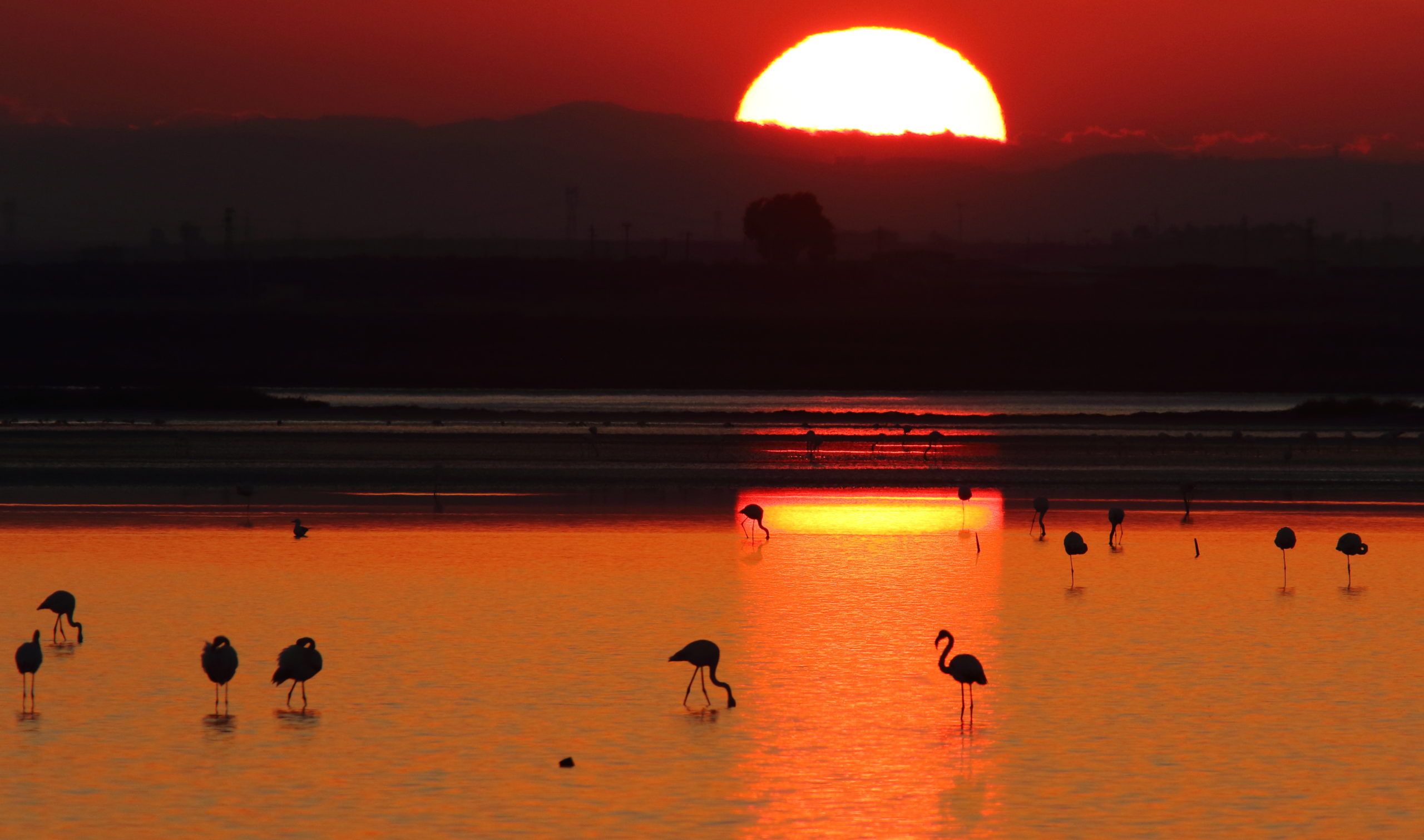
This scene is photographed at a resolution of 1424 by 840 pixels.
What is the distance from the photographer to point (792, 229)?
161 metres

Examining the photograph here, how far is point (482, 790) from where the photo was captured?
36.8 ft

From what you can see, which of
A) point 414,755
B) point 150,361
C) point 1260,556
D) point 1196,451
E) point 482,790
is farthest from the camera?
point 150,361

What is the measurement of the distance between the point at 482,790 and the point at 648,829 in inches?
57.8

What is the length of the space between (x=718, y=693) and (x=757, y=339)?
8978 cm

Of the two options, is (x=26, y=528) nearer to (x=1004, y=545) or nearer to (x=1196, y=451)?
(x=1004, y=545)

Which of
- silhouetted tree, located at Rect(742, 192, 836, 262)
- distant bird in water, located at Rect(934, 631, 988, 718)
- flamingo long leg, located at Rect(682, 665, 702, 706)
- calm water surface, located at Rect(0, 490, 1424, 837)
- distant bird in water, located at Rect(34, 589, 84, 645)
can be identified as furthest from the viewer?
silhouetted tree, located at Rect(742, 192, 836, 262)

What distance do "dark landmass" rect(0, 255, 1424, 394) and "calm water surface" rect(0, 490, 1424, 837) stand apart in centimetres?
7105

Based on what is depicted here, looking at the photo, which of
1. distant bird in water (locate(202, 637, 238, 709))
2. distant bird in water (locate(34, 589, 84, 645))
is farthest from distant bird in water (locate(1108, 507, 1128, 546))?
distant bird in water (locate(202, 637, 238, 709))

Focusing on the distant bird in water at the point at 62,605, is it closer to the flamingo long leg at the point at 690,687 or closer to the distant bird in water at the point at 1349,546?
the flamingo long leg at the point at 690,687

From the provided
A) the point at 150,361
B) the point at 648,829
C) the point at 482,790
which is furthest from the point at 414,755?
the point at 150,361

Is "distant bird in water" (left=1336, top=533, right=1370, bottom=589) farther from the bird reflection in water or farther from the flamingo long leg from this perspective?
the bird reflection in water

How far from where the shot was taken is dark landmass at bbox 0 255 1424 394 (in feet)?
314

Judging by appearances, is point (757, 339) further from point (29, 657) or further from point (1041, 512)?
point (29, 657)

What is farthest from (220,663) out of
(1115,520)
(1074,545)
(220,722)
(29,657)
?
(1115,520)
